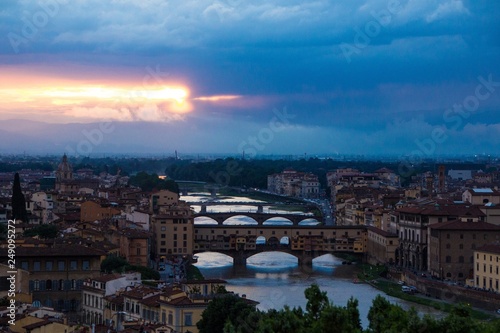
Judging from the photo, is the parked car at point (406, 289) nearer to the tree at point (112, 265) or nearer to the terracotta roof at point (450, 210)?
the terracotta roof at point (450, 210)

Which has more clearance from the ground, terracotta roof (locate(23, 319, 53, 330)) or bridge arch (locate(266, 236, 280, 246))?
terracotta roof (locate(23, 319, 53, 330))

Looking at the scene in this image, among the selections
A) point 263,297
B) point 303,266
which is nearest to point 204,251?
point 303,266

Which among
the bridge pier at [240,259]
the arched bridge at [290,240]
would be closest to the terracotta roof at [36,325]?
the bridge pier at [240,259]

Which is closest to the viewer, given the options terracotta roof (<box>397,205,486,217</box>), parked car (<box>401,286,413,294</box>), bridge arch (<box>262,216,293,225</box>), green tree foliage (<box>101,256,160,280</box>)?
green tree foliage (<box>101,256,160,280</box>)

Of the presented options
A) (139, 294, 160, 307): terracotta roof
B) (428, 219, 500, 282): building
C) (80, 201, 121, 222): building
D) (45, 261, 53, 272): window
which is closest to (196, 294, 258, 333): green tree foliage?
(139, 294, 160, 307): terracotta roof

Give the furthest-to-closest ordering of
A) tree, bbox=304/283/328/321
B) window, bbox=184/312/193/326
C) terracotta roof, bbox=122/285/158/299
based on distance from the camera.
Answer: terracotta roof, bbox=122/285/158/299, window, bbox=184/312/193/326, tree, bbox=304/283/328/321

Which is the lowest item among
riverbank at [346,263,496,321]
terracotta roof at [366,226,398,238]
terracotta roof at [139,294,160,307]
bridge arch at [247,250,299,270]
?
bridge arch at [247,250,299,270]

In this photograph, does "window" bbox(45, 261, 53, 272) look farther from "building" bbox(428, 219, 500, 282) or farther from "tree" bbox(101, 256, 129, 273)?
"building" bbox(428, 219, 500, 282)
